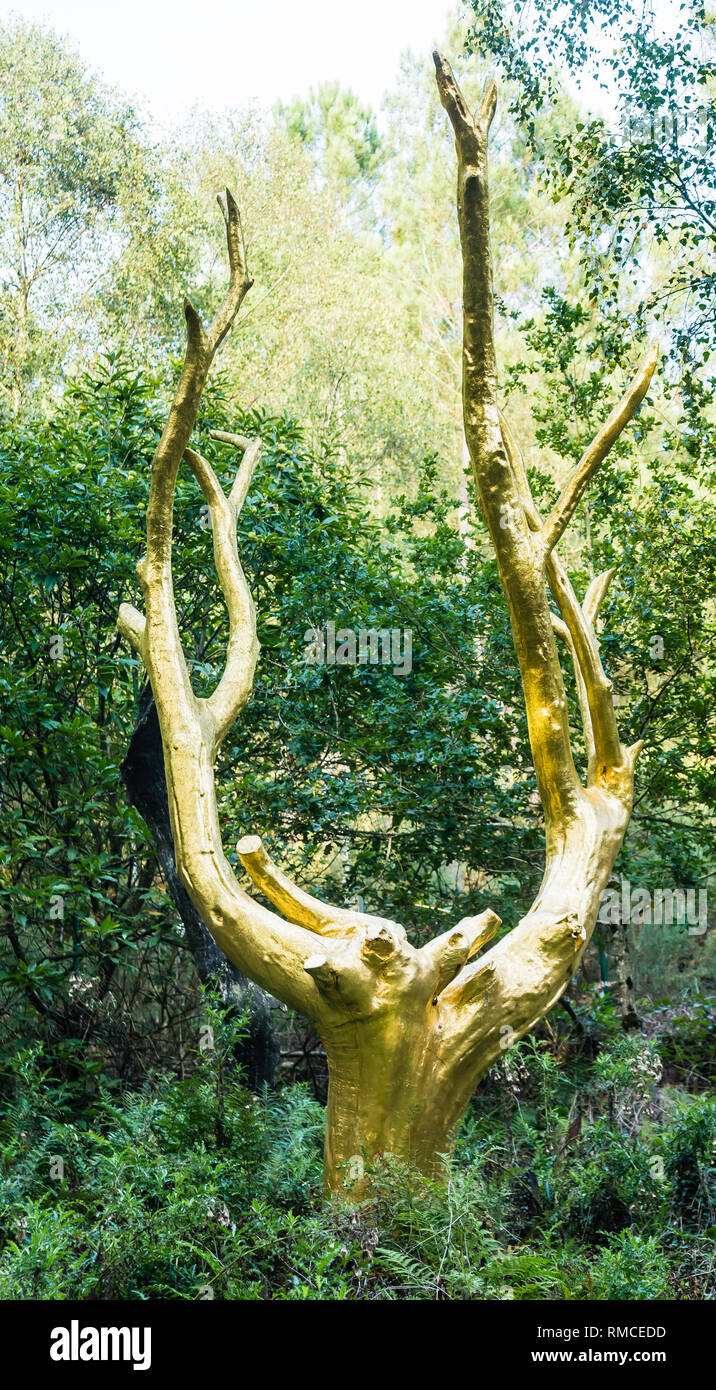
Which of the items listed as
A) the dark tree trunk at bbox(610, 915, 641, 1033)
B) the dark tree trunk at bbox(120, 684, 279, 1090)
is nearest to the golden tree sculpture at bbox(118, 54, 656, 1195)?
the dark tree trunk at bbox(120, 684, 279, 1090)

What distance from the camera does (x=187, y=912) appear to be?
4.64 m

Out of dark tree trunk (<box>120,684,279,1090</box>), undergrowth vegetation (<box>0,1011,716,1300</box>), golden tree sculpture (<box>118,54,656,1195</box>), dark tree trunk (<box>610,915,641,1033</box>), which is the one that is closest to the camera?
undergrowth vegetation (<box>0,1011,716,1300</box>)

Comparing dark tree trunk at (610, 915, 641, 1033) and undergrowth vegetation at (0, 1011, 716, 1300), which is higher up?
dark tree trunk at (610, 915, 641, 1033)

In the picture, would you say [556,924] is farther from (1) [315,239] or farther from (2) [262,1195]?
(1) [315,239]

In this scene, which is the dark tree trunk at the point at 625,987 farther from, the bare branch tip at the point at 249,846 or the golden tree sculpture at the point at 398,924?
the bare branch tip at the point at 249,846

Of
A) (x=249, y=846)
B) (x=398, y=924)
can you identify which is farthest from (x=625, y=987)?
(x=249, y=846)

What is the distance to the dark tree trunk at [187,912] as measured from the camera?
4.40 meters

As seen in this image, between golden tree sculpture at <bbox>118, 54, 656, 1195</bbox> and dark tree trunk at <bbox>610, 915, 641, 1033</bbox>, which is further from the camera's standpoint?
dark tree trunk at <bbox>610, 915, 641, 1033</bbox>

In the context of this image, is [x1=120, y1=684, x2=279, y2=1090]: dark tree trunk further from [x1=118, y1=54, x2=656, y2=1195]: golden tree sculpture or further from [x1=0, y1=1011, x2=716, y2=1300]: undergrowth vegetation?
[x1=118, y1=54, x2=656, y2=1195]: golden tree sculpture

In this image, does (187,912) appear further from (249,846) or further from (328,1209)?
(328,1209)

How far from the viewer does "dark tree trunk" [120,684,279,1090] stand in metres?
4.40

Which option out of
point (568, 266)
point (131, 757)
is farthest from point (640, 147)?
point (568, 266)

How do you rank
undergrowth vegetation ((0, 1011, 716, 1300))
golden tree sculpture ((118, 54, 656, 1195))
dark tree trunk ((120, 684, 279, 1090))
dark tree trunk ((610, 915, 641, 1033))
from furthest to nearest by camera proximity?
dark tree trunk ((610, 915, 641, 1033))
dark tree trunk ((120, 684, 279, 1090))
golden tree sculpture ((118, 54, 656, 1195))
undergrowth vegetation ((0, 1011, 716, 1300))
